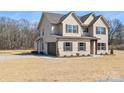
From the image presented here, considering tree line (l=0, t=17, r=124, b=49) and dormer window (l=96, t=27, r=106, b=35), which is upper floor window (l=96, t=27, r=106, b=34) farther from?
tree line (l=0, t=17, r=124, b=49)

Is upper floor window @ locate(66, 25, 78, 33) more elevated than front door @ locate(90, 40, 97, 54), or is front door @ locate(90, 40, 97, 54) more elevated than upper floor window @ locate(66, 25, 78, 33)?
upper floor window @ locate(66, 25, 78, 33)

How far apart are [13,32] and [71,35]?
10.5m

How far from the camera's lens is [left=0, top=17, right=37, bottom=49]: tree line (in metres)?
12.6

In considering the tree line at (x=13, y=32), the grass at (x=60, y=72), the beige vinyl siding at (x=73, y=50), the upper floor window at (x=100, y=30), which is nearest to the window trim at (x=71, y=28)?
the beige vinyl siding at (x=73, y=50)

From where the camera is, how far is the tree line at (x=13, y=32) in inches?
496

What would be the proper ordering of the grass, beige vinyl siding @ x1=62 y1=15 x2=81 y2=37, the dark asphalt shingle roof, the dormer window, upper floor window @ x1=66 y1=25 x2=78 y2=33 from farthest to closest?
upper floor window @ x1=66 y1=25 x2=78 y2=33
beige vinyl siding @ x1=62 y1=15 x2=81 y2=37
the dark asphalt shingle roof
the dormer window
the grass

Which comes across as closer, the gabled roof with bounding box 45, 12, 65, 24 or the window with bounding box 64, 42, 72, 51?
the gabled roof with bounding box 45, 12, 65, 24

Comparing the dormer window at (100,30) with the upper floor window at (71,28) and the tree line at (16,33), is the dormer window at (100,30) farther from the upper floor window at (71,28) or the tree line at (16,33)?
the tree line at (16,33)

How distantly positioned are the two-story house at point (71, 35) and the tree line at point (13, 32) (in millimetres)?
8581

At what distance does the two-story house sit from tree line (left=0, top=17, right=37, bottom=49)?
858cm

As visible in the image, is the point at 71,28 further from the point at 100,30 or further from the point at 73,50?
the point at 100,30

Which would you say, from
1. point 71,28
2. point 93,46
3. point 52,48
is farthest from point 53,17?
point 93,46

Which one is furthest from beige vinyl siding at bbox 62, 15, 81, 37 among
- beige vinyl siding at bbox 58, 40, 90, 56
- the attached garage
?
the attached garage
